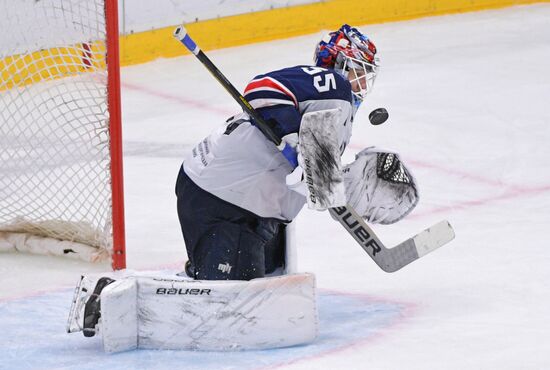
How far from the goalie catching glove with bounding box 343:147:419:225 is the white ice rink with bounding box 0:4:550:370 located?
234mm

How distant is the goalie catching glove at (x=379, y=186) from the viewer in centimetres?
323

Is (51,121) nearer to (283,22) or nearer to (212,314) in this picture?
(212,314)

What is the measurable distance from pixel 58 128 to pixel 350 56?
112cm

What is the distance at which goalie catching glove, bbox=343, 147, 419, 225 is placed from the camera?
323cm

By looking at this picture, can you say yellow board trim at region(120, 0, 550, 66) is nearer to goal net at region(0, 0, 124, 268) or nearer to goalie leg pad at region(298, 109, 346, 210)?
goal net at region(0, 0, 124, 268)

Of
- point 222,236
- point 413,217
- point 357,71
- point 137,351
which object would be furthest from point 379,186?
point 413,217

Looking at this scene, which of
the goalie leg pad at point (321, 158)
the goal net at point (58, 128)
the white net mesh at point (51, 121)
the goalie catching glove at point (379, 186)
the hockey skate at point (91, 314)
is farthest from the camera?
the white net mesh at point (51, 121)

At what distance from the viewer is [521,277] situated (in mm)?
3398

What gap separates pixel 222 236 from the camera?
3.08 m

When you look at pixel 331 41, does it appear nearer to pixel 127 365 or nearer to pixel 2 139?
pixel 127 365

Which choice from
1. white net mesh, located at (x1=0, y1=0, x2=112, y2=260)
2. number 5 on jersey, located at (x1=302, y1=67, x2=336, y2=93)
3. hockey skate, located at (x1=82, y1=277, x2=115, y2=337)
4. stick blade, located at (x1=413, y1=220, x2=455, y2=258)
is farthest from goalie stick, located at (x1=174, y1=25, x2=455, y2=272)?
white net mesh, located at (x1=0, y1=0, x2=112, y2=260)

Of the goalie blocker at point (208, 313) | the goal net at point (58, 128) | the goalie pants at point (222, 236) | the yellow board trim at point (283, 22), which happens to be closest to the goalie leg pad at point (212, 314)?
the goalie blocker at point (208, 313)

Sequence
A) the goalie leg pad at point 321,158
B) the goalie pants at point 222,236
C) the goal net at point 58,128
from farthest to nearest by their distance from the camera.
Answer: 1. the goal net at point 58,128
2. the goalie pants at point 222,236
3. the goalie leg pad at point 321,158

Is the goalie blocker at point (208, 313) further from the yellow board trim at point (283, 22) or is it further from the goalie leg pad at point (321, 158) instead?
the yellow board trim at point (283, 22)
